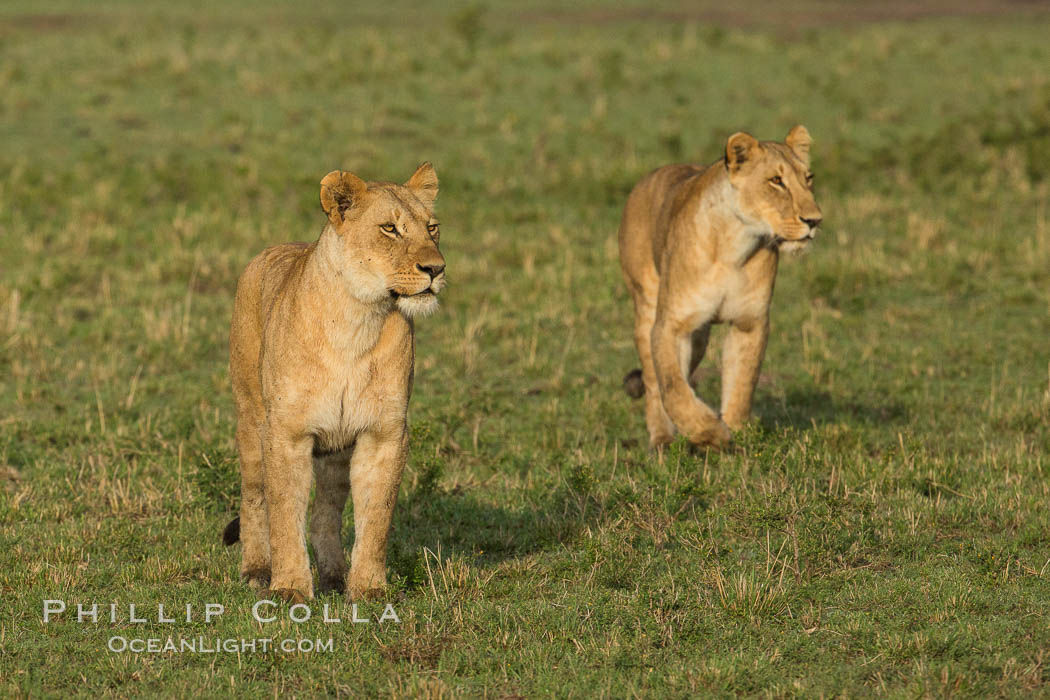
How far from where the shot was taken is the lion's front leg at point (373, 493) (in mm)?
5820

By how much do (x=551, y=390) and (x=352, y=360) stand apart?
15.5 feet

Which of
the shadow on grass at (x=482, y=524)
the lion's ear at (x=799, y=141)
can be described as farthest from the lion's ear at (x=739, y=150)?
the shadow on grass at (x=482, y=524)

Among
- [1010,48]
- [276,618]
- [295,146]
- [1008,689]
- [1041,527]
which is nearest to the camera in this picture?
[1008,689]

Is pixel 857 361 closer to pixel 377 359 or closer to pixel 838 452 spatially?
pixel 838 452

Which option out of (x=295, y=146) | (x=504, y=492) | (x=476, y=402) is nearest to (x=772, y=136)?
(x=295, y=146)

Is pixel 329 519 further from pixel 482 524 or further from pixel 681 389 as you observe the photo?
pixel 681 389

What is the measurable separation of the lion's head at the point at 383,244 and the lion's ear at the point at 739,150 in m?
2.91

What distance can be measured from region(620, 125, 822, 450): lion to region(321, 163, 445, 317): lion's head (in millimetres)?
2919

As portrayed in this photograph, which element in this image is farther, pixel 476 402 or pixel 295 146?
pixel 295 146

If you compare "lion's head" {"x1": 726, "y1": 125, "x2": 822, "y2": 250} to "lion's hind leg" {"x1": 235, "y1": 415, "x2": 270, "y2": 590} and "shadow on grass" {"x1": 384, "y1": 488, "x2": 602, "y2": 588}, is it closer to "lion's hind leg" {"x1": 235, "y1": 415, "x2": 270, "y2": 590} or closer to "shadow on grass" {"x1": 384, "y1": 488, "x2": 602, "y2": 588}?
"shadow on grass" {"x1": 384, "y1": 488, "x2": 602, "y2": 588}

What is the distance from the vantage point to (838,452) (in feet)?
28.3

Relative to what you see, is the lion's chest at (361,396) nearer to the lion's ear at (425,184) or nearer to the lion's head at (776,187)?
the lion's ear at (425,184)

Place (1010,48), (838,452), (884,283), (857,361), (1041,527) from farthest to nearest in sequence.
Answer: (1010,48) < (884,283) < (857,361) < (838,452) < (1041,527)

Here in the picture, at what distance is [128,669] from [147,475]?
2901mm
